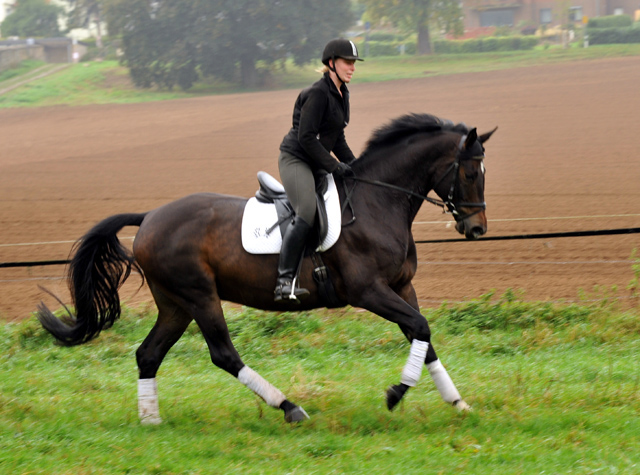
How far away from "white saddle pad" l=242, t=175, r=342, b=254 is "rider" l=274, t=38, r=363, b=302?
0.42 feet

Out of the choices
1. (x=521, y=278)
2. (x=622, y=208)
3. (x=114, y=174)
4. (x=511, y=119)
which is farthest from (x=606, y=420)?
(x=511, y=119)

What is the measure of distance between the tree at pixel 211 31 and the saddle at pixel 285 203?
3851cm

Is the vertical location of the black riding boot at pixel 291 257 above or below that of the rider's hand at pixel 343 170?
below

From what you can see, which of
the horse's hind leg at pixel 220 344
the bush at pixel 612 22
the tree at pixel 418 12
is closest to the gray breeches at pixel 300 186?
the horse's hind leg at pixel 220 344

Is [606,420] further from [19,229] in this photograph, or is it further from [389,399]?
[19,229]

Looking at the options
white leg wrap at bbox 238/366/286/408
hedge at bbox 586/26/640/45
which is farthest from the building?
white leg wrap at bbox 238/366/286/408

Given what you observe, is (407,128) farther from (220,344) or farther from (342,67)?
(220,344)

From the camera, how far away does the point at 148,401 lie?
5918 mm

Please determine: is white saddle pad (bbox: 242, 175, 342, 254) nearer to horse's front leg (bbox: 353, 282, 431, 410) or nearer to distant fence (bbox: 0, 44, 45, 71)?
horse's front leg (bbox: 353, 282, 431, 410)

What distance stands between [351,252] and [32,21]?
6623cm

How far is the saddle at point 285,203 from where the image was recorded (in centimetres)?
563

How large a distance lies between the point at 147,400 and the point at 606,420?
10.9ft

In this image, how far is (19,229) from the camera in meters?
15.9

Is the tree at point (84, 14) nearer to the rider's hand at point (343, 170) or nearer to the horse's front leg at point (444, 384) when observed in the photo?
the rider's hand at point (343, 170)
